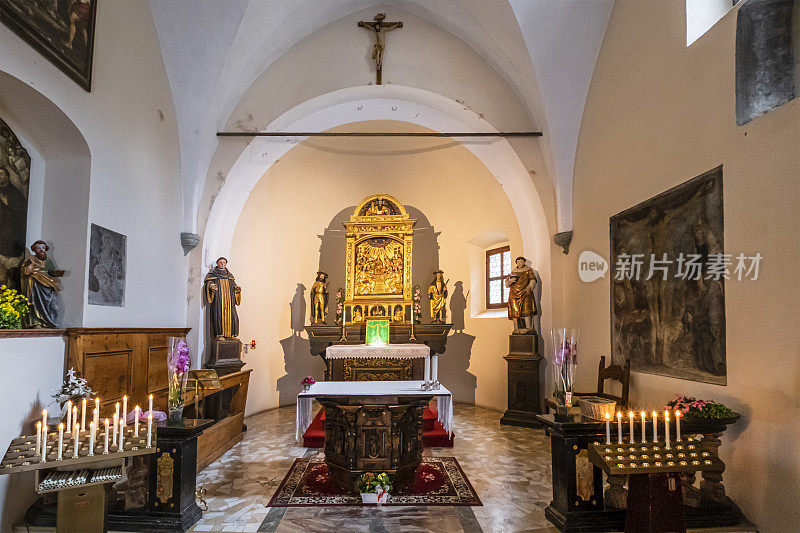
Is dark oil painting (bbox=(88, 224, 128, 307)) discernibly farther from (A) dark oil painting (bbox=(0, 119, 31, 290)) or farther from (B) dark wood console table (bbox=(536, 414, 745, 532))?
(B) dark wood console table (bbox=(536, 414, 745, 532))

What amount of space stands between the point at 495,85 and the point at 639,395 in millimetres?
5681

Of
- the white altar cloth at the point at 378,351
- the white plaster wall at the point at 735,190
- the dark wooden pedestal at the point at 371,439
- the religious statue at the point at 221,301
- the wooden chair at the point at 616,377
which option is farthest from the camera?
the white altar cloth at the point at 378,351

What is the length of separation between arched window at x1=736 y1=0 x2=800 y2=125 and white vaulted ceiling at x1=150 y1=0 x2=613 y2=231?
3.12m

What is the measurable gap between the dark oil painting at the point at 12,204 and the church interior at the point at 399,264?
39mm

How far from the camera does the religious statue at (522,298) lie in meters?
9.42

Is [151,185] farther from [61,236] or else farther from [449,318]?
[449,318]

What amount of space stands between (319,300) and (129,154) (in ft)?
17.2

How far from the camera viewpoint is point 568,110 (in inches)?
330

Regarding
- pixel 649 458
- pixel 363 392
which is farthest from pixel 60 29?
pixel 649 458

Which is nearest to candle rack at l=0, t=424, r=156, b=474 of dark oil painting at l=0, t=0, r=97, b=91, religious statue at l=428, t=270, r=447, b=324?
dark oil painting at l=0, t=0, r=97, b=91

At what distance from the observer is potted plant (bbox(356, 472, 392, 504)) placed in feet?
17.5

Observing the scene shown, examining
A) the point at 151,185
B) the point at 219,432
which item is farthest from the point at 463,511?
the point at 151,185

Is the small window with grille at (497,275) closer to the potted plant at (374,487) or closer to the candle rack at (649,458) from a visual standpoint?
the potted plant at (374,487)

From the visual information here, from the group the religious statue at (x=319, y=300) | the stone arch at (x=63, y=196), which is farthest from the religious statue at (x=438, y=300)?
the stone arch at (x=63, y=196)
